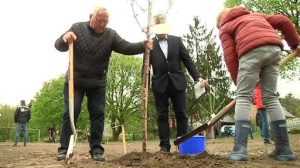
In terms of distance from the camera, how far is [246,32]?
416 centimetres

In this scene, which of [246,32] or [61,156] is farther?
[61,156]

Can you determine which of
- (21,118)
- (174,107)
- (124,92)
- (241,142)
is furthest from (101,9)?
(124,92)

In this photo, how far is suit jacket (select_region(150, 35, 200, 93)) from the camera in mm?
5715

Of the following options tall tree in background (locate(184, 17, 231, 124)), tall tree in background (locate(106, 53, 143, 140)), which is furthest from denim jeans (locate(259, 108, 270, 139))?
tall tree in background (locate(106, 53, 143, 140))

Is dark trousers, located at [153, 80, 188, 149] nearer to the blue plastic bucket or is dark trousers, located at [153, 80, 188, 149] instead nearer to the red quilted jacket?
the blue plastic bucket

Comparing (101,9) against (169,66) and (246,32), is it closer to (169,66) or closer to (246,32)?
(169,66)

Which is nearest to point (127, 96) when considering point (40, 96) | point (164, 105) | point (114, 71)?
point (114, 71)

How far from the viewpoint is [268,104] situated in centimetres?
429

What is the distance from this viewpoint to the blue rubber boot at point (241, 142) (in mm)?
3966

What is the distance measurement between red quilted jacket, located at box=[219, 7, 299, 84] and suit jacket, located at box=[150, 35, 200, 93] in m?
1.38

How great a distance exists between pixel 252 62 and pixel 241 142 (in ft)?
2.71

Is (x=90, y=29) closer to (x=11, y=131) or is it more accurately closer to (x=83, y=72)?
(x=83, y=72)

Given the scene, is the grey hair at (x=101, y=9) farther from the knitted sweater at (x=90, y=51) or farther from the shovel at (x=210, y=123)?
the shovel at (x=210, y=123)

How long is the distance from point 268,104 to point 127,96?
4285 centimetres
